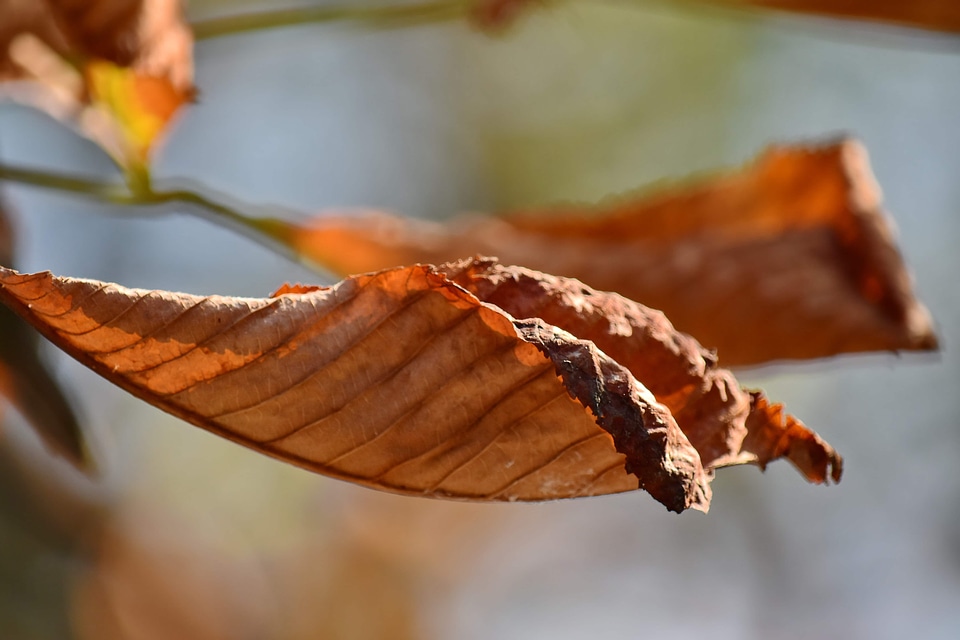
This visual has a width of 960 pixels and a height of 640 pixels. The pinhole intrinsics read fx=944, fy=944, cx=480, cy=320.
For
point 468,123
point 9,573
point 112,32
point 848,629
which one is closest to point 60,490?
point 9,573

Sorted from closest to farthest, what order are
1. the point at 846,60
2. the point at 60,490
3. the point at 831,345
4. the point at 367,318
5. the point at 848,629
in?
the point at 367,318 → the point at 831,345 → the point at 60,490 → the point at 848,629 → the point at 846,60

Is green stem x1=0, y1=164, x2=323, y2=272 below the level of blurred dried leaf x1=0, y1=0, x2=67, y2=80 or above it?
below

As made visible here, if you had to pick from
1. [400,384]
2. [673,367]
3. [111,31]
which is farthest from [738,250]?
[111,31]

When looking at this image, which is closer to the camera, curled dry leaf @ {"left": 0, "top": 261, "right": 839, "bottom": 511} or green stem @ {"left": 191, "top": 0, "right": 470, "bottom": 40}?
curled dry leaf @ {"left": 0, "top": 261, "right": 839, "bottom": 511}

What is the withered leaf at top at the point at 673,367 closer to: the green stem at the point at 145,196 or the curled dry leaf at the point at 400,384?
the curled dry leaf at the point at 400,384

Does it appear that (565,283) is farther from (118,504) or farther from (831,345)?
(118,504)

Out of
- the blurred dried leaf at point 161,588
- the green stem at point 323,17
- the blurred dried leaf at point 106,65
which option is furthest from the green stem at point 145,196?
the blurred dried leaf at point 161,588

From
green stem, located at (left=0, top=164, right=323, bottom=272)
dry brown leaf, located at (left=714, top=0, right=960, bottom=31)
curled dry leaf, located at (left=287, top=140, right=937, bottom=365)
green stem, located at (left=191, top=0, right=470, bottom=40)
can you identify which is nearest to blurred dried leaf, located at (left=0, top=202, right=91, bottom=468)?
green stem, located at (left=0, top=164, right=323, bottom=272)

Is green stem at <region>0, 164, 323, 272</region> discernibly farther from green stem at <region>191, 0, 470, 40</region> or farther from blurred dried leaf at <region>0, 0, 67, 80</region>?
green stem at <region>191, 0, 470, 40</region>
